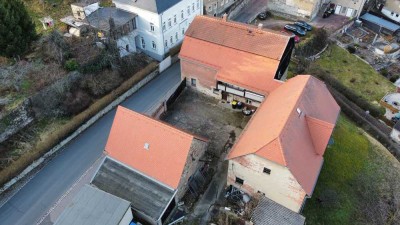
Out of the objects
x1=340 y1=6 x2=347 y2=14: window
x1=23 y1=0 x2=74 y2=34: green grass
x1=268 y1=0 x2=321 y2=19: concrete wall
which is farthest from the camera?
x1=340 y1=6 x2=347 y2=14: window

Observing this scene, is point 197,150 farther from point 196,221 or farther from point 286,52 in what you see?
point 286,52

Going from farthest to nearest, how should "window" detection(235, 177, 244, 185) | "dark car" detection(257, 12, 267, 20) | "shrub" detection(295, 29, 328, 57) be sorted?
"dark car" detection(257, 12, 267, 20)
"shrub" detection(295, 29, 328, 57)
"window" detection(235, 177, 244, 185)

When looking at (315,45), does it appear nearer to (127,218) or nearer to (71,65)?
(71,65)

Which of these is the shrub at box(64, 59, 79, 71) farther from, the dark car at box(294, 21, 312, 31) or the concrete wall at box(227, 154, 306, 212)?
the dark car at box(294, 21, 312, 31)

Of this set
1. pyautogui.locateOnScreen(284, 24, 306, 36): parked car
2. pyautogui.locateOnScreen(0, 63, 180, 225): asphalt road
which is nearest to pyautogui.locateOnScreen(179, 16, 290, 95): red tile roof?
pyautogui.locateOnScreen(0, 63, 180, 225): asphalt road

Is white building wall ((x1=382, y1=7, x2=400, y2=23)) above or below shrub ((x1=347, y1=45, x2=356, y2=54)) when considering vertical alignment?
above
